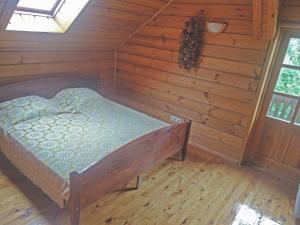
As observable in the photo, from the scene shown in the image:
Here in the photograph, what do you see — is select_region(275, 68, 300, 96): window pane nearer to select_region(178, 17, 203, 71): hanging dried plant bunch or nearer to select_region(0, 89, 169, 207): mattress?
select_region(178, 17, 203, 71): hanging dried plant bunch

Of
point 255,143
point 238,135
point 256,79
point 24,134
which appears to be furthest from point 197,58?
point 24,134

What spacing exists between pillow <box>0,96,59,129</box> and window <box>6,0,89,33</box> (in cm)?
78

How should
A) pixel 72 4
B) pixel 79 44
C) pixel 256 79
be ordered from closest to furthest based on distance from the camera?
pixel 72 4
pixel 256 79
pixel 79 44

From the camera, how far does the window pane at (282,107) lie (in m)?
2.60

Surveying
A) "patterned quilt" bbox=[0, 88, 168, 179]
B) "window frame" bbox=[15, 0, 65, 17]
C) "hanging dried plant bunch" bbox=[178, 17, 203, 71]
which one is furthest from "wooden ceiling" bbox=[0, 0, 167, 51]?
"patterned quilt" bbox=[0, 88, 168, 179]

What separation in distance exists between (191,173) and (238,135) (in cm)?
78

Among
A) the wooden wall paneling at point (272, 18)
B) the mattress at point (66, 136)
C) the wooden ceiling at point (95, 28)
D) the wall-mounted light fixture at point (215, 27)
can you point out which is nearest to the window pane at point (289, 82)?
the wooden wall paneling at point (272, 18)

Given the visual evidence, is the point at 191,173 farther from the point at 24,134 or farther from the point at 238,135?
the point at 24,134

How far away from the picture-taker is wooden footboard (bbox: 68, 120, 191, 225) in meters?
1.63

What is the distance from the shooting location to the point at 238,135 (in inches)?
113

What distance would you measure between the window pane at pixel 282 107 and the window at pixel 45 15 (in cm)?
236

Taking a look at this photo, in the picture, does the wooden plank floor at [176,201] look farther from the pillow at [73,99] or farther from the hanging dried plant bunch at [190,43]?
the hanging dried plant bunch at [190,43]

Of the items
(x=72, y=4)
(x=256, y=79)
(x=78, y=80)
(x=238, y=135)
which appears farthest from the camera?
(x=78, y=80)

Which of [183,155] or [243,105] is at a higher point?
[243,105]
